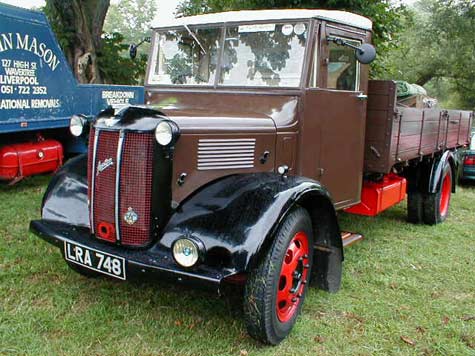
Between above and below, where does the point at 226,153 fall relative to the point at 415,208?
above

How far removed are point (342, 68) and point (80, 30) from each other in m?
7.78

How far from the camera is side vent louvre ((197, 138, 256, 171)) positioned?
134 inches

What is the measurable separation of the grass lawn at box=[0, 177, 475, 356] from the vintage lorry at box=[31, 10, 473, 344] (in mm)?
232

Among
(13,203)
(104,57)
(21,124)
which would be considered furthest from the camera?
(104,57)

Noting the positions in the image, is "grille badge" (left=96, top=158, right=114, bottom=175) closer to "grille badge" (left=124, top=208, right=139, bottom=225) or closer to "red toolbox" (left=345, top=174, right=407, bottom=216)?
"grille badge" (left=124, top=208, right=139, bottom=225)

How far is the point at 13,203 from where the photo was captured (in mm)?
6500

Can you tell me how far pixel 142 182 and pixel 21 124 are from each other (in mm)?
4571

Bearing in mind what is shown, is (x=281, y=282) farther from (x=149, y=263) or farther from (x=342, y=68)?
(x=342, y=68)

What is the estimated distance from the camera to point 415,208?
21.4 feet

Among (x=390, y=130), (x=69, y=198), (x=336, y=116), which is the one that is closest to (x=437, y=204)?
(x=390, y=130)

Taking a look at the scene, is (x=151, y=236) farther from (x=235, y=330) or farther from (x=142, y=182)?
(x=235, y=330)

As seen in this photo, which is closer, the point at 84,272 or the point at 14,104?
the point at 84,272

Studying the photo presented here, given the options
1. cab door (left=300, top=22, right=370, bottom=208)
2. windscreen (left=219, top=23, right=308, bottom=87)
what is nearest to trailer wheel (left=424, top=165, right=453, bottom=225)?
cab door (left=300, top=22, right=370, bottom=208)

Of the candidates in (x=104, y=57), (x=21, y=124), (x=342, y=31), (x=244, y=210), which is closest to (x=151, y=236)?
(x=244, y=210)
